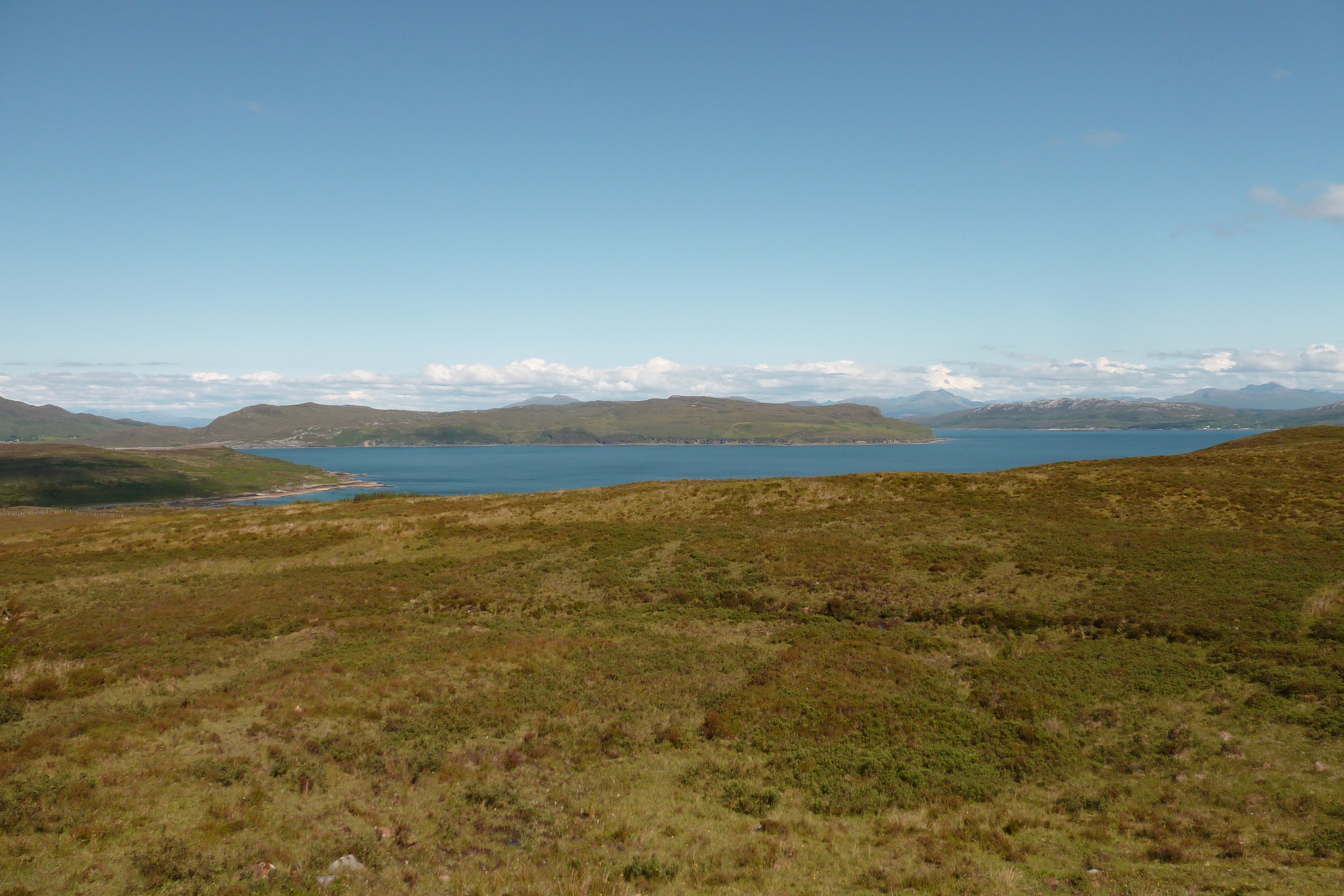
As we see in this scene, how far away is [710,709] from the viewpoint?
24.5m

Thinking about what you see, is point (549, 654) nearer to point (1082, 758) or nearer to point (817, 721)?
point (817, 721)

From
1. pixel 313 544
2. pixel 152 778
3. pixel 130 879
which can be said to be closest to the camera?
pixel 130 879

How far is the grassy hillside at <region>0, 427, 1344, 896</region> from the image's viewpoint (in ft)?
49.4

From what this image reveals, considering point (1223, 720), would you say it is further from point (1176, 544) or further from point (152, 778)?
point (152, 778)

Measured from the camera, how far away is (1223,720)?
22172 mm

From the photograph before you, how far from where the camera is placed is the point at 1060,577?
117 feet

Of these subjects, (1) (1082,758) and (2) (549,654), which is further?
(2) (549,654)

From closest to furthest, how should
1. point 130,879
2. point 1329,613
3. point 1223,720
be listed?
point 130,879, point 1223,720, point 1329,613

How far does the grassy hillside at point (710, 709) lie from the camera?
593 inches

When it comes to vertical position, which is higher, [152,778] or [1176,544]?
[1176,544]

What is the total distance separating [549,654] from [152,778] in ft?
48.5

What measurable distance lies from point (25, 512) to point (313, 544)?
338 feet

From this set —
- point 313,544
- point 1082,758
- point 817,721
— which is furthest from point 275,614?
point 1082,758

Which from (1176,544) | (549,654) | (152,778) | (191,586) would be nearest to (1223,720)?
(1176,544)
